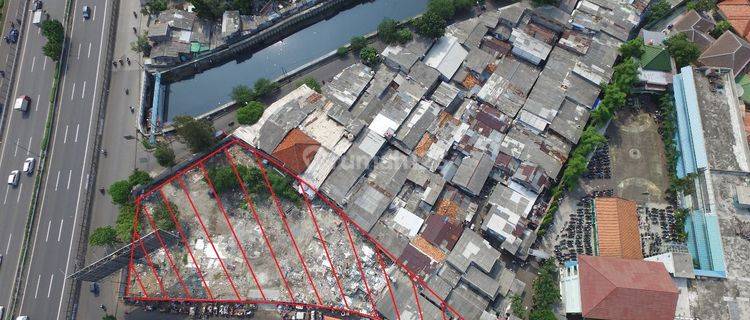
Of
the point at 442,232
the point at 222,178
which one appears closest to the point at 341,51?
the point at 222,178

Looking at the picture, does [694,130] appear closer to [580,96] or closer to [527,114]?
[580,96]

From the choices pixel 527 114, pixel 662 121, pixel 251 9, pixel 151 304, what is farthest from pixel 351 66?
pixel 662 121

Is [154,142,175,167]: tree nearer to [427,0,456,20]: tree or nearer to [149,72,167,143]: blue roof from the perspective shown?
[149,72,167,143]: blue roof

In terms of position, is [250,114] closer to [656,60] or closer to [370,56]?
[370,56]

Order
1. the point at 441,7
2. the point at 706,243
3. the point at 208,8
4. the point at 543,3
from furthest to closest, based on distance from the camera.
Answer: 1. the point at 543,3
2. the point at 441,7
3. the point at 208,8
4. the point at 706,243

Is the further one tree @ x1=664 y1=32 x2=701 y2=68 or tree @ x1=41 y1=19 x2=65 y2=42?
tree @ x1=664 y1=32 x2=701 y2=68

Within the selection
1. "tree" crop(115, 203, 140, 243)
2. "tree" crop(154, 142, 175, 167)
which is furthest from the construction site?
"tree" crop(154, 142, 175, 167)

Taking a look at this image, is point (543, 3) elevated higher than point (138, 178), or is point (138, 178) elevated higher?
point (543, 3)
